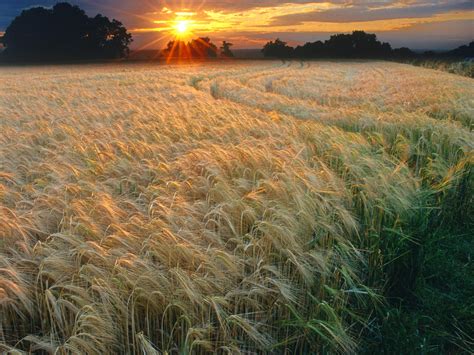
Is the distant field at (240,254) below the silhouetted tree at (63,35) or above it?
below

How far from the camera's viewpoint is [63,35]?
6500 cm

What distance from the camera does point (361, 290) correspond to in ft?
9.57

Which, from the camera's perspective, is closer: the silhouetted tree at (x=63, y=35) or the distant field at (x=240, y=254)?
the distant field at (x=240, y=254)

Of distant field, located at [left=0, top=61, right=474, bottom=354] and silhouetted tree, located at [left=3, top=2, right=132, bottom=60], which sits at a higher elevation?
silhouetted tree, located at [left=3, top=2, right=132, bottom=60]

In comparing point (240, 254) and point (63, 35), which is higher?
point (63, 35)

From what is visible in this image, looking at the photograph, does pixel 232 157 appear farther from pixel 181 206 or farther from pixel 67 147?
pixel 67 147

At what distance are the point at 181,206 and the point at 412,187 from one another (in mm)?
2371

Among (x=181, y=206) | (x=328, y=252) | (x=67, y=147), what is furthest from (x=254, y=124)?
(x=328, y=252)

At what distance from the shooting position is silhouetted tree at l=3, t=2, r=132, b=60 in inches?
2489

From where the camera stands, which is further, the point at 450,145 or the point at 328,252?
the point at 450,145

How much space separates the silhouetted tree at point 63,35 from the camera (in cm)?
6322

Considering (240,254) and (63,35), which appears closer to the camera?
(240,254)

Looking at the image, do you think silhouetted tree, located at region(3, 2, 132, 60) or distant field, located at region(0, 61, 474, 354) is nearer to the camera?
distant field, located at region(0, 61, 474, 354)

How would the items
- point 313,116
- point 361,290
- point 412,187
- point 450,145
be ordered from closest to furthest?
point 361,290
point 412,187
point 450,145
point 313,116
